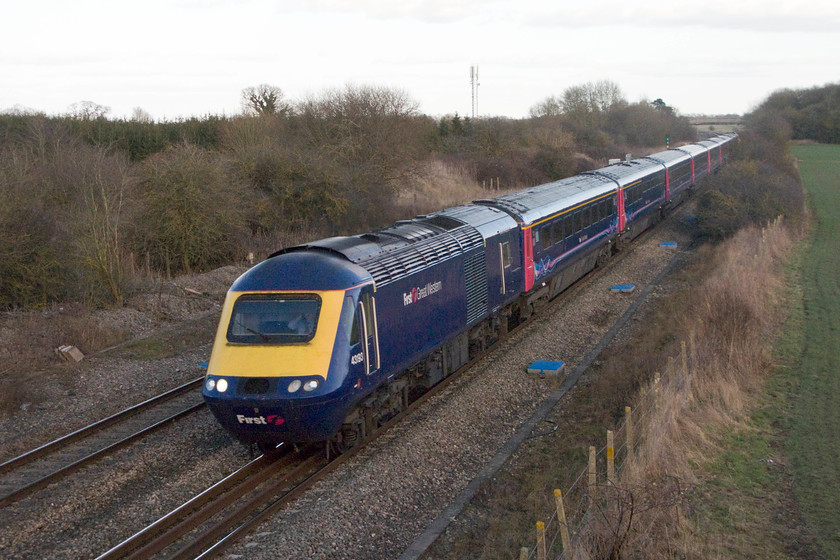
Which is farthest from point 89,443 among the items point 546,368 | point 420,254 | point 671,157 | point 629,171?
point 671,157

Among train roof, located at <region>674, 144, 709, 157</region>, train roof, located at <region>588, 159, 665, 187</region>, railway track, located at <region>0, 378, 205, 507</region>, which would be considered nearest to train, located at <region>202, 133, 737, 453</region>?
railway track, located at <region>0, 378, 205, 507</region>

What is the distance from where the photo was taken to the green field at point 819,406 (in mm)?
8000

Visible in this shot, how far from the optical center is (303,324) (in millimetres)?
8820

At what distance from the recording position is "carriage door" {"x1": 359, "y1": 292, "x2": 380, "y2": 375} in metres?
9.26

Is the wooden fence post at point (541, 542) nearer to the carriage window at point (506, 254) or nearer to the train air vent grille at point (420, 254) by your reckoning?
the train air vent grille at point (420, 254)

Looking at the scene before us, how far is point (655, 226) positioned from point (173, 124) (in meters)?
23.6

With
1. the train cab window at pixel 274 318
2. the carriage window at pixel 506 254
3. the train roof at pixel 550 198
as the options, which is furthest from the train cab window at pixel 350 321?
the train roof at pixel 550 198

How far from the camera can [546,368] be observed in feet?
43.7

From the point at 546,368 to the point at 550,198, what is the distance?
626 cm

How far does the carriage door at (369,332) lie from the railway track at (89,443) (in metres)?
3.72

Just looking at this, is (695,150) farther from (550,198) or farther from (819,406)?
(819,406)

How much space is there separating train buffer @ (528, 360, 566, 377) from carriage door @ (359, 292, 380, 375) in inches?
181

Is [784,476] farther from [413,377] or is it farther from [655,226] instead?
[655,226]

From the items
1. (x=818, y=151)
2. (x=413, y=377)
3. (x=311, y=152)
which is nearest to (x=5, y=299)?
(x=413, y=377)
